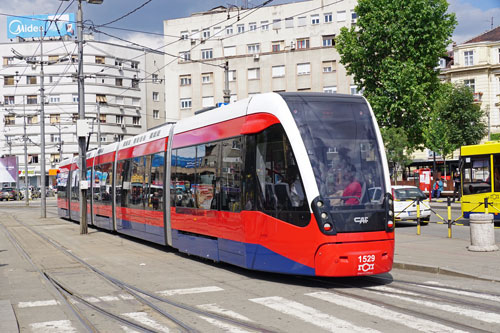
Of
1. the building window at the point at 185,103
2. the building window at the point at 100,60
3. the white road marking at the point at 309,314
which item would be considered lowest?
the white road marking at the point at 309,314

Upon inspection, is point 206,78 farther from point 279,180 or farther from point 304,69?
point 279,180

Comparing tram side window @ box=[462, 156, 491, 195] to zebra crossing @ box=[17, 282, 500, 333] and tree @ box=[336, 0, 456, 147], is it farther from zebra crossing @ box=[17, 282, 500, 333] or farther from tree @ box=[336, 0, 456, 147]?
tree @ box=[336, 0, 456, 147]

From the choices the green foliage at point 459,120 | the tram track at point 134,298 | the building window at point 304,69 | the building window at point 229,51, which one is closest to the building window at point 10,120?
the building window at point 229,51

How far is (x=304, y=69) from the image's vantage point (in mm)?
57406

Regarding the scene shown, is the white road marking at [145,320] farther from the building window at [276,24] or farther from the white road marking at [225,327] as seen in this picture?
the building window at [276,24]

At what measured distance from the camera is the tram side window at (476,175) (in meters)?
20.9

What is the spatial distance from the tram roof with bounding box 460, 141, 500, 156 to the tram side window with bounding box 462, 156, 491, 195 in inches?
7.0

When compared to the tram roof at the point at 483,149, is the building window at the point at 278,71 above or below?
above

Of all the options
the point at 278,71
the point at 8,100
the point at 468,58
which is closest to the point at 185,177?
the point at 278,71

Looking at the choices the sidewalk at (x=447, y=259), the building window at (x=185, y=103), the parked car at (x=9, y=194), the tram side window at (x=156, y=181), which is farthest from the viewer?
the parked car at (x=9, y=194)

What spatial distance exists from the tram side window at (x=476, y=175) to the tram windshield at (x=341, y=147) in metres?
12.6

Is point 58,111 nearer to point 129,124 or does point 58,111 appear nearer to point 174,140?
point 129,124

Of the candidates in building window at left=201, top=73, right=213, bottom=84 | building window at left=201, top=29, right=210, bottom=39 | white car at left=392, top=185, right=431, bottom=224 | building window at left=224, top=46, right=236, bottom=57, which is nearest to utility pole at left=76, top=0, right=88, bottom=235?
white car at left=392, top=185, right=431, bottom=224

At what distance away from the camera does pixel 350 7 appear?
198ft
